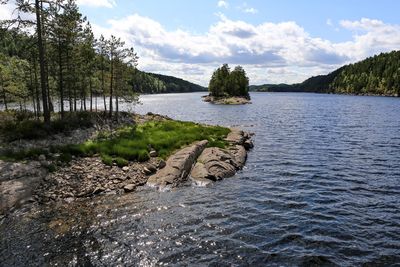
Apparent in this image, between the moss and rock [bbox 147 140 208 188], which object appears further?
the moss

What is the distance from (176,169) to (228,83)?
14158cm

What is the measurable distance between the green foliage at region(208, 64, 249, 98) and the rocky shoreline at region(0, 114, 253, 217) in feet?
446

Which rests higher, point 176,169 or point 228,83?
point 228,83

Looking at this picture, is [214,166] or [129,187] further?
[214,166]

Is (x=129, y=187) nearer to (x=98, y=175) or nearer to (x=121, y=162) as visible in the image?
(x=98, y=175)

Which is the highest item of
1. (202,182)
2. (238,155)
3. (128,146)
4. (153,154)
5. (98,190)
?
(128,146)

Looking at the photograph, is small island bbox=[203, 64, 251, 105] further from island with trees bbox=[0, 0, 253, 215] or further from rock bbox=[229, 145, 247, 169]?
rock bbox=[229, 145, 247, 169]

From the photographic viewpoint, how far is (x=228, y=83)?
16325 cm

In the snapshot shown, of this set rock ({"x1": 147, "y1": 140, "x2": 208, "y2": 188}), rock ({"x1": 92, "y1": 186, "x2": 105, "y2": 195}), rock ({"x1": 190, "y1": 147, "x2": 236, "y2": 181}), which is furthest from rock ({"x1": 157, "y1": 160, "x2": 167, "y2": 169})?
rock ({"x1": 92, "y1": 186, "x2": 105, "y2": 195})

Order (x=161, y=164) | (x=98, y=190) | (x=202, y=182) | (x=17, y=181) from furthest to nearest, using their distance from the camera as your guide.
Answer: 1. (x=161, y=164)
2. (x=202, y=182)
3. (x=98, y=190)
4. (x=17, y=181)

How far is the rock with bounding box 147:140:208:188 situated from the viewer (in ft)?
76.2

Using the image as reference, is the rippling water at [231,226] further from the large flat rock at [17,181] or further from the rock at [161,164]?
the rock at [161,164]

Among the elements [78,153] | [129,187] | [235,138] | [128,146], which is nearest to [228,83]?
[235,138]

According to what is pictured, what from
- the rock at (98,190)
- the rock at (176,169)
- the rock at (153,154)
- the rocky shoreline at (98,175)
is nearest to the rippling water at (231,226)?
the rock at (98,190)
